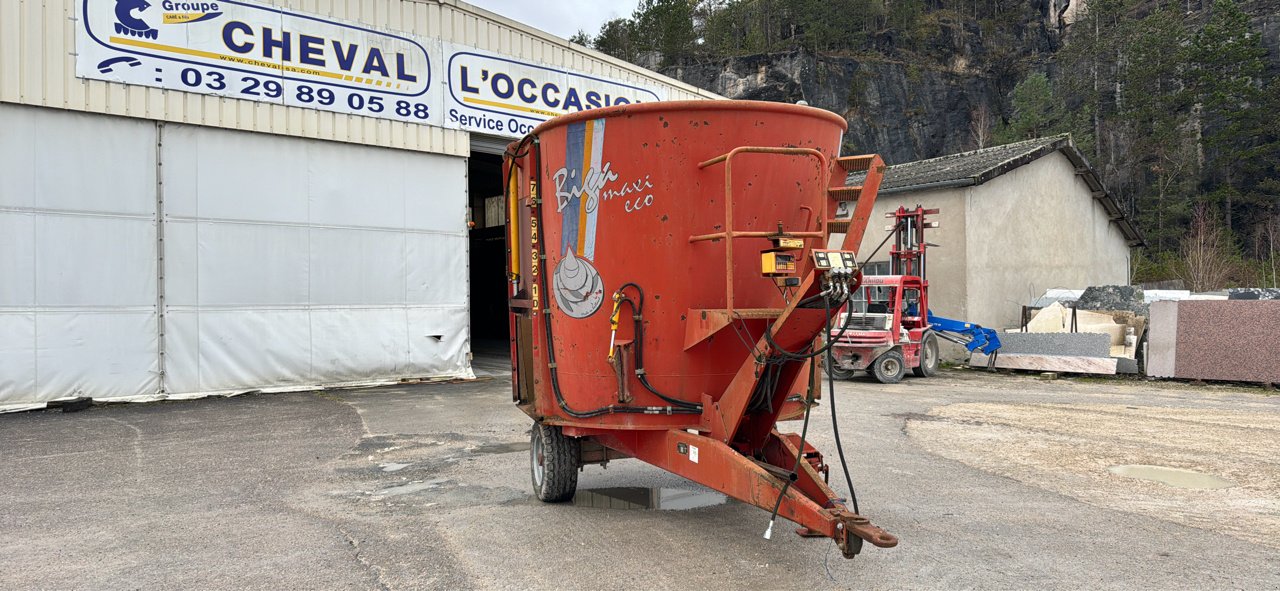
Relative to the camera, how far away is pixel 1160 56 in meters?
54.5

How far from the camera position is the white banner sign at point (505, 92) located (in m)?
16.4

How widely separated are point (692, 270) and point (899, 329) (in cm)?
1271

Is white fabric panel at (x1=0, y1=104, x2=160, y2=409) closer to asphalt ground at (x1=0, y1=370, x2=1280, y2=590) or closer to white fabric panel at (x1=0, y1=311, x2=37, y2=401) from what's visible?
white fabric panel at (x1=0, y1=311, x2=37, y2=401)

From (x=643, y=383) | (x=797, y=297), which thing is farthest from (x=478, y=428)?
(x=797, y=297)

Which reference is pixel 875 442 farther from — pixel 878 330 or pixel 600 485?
pixel 878 330

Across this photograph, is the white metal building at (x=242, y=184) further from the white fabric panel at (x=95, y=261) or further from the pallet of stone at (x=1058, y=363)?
the pallet of stone at (x=1058, y=363)

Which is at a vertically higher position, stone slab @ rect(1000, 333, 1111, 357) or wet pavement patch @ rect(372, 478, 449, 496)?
stone slab @ rect(1000, 333, 1111, 357)

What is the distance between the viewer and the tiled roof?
22.3m

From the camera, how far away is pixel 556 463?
20.9ft

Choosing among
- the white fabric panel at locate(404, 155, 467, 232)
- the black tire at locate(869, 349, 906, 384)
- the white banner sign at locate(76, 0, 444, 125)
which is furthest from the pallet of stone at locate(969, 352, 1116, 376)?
the white banner sign at locate(76, 0, 444, 125)

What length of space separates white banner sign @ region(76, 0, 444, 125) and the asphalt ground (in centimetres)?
567

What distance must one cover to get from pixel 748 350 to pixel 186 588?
11.5ft

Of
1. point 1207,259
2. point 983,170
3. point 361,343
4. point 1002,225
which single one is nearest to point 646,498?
point 361,343

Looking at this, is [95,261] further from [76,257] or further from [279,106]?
[279,106]
